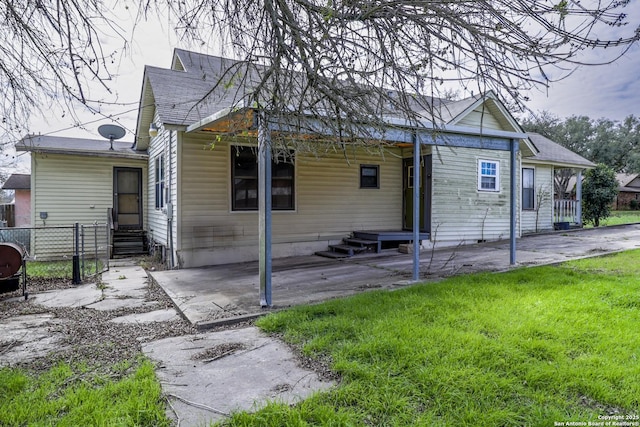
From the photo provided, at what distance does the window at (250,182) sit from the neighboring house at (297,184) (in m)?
0.02

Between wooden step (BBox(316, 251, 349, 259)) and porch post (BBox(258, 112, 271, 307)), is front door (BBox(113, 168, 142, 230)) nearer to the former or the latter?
wooden step (BBox(316, 251, 349, 259))

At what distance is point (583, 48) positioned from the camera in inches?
108

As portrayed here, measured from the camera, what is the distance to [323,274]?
684 cm

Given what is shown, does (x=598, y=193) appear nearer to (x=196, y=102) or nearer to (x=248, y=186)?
(x=248, y=186)

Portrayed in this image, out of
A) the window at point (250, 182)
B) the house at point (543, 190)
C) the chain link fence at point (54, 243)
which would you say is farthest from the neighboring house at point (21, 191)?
the house at point (543, 190)

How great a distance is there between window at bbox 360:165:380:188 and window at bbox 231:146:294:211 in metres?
2.10

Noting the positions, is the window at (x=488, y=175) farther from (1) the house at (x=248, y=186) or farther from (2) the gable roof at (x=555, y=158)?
(2) the gable roof at (x=555, y=158)

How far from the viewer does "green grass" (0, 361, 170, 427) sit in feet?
7.39

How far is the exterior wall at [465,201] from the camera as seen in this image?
10102 mm

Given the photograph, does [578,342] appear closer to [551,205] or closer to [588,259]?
[588,259]

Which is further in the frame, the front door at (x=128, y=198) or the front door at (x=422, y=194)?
the front door at (x=128, y=198)

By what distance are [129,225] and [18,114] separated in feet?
26.3

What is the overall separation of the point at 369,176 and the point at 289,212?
8.63ft

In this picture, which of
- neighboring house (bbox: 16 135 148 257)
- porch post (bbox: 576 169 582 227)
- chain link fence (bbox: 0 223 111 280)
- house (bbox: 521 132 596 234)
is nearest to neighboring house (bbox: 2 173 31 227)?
chain link fence (bbox: 0 223 111 280)
